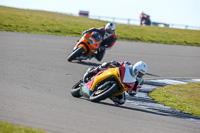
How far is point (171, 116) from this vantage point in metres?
8.46

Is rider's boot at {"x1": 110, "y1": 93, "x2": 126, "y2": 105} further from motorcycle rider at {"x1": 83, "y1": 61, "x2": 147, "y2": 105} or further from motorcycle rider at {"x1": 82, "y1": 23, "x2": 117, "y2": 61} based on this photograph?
motorcycle rider at {"x1": 82, "y1": 23, "x2": 117, "y2": 61}

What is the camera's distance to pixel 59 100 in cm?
793

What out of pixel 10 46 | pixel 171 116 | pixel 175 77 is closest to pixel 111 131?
pixel 171 116

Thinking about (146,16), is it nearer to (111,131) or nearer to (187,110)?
(187,110)

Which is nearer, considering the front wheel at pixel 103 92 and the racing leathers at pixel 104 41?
the front wheel at pixel 103 92

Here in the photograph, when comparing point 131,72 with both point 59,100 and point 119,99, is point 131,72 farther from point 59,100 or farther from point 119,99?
point 59,100

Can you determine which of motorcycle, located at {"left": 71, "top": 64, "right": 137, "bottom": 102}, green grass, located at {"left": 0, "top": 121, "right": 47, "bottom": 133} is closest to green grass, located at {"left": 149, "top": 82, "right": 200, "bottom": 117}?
motorcycle, located at {"left": 71, "top": 64, "right": 137, "bottom": 102}

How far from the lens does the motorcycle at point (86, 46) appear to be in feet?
47.5

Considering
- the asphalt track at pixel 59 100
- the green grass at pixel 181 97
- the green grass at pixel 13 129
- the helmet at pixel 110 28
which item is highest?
the helmet at pixel 110 28

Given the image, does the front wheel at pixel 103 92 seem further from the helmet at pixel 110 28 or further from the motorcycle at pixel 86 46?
the helmet at pixel 110 28

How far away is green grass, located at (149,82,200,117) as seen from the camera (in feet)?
32.2

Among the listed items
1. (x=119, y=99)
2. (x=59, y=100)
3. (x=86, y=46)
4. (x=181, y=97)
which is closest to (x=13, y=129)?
(x=59, y=100)

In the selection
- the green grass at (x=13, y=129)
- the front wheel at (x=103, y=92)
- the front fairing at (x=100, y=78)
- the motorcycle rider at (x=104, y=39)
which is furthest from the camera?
the motorcycle rider at (x=104, y=39)

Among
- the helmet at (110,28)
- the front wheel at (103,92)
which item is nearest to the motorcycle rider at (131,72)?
the front wheel at (103,92)
